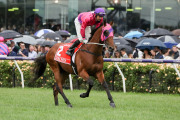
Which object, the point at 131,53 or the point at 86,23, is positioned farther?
the point at 131,53

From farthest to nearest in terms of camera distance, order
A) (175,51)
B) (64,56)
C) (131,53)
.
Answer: (131,53) → (175,51) → (64,56)

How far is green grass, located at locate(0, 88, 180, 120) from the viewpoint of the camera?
659 centimetres

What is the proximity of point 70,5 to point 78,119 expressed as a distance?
1934 centimetres

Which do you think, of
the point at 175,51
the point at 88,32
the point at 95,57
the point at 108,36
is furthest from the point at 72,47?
the point at 175,51

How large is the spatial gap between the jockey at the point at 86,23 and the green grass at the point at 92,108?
4.24ft

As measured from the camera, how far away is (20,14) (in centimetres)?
2612

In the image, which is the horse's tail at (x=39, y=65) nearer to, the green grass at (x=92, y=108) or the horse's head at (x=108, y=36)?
the green grass at (x=92, y=108)

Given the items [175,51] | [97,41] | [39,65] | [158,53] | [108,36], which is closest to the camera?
[108,36]

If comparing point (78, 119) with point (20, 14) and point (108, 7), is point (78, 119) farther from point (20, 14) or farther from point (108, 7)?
point (20, 14)

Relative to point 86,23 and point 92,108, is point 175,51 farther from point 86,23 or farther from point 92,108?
point 92,108

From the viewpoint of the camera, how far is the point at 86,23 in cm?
803

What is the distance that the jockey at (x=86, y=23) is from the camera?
784 centimetres

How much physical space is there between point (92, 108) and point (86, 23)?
1.63 meters

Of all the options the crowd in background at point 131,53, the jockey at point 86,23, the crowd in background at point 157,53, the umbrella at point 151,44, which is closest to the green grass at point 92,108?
the jockey at point 86,23
